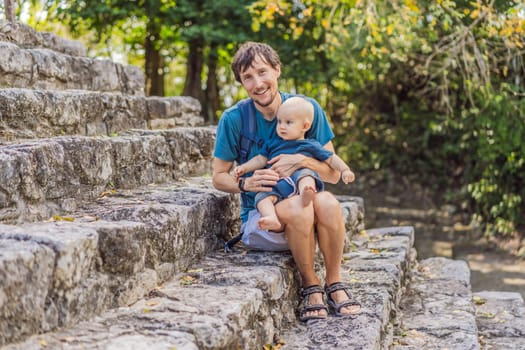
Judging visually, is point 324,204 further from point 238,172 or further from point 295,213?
point 238,172

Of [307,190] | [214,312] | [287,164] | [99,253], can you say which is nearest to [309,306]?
[307,190]

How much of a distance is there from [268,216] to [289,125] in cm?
47

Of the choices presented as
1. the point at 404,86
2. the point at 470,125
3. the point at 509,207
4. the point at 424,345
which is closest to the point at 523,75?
the point at 470,125

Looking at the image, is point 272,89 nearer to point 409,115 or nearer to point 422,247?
point 422,247

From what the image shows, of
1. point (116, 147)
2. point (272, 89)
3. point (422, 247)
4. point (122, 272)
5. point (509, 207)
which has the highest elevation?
point (272, 89)

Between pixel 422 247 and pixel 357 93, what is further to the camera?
pixel 357 93

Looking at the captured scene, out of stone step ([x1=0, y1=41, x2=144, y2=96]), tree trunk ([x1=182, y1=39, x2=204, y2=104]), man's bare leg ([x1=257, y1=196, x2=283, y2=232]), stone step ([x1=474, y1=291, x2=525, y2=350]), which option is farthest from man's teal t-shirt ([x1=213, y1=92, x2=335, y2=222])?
tree trunk ([x1=182, y1=39, x2=204, y2=104])

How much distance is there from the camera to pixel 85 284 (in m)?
2.26

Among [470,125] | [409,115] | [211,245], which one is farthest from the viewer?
[409,115]

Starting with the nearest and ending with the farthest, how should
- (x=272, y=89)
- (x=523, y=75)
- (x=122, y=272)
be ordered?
(x=122, y=272) → (x=272, y=89) → (x=523, y=75)

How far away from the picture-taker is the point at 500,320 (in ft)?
14.3

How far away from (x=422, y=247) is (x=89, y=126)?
5598 millimetres

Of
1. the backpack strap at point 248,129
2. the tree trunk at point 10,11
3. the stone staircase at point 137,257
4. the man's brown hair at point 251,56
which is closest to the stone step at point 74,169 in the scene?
the stone staircase at point 137,257

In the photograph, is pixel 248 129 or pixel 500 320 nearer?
pixel 248 129
